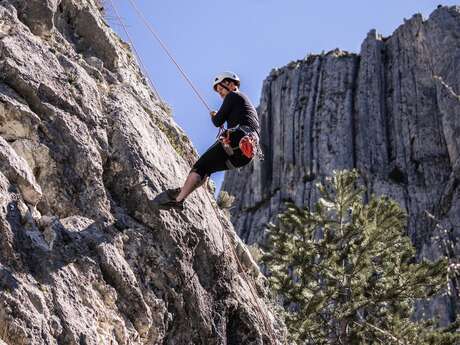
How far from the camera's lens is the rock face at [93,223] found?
220 inches

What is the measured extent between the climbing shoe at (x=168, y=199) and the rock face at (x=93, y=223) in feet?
0.32

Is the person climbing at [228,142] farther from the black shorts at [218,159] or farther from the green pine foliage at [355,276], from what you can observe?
the green pine foliage at [355,276]

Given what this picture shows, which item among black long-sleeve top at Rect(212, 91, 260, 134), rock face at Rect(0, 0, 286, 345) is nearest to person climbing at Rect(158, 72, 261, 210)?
black long-sleeve top at Rect(212, 91, 260, 134)

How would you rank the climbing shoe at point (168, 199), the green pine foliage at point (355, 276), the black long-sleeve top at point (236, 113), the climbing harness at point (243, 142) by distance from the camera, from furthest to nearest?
the green pine foliage at point (355, 276) → the black long-sleeve top at point (236, 113) → the climbing harness at point (243, 142) → the climbing shoe at point (168, 199)

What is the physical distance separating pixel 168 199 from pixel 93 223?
3.53ft

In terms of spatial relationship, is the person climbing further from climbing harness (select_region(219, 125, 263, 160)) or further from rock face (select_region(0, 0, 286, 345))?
rock face (select_region(0, 0, 286, 345))

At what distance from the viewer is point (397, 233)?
15438mm

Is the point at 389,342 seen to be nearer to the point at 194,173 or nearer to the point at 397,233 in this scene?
the point at 397,233

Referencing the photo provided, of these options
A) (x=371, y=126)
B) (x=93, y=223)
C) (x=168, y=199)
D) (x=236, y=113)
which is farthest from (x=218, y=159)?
(x=371, y=126)

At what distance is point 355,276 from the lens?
47.8 feet

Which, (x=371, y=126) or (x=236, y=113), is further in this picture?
(x=371, y=126)

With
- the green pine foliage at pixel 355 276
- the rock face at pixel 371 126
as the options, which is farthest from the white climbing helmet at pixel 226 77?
the rock face at pixel 371 126

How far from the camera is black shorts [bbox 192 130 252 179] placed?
305 inches

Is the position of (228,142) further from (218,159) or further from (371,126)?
(371,126)
